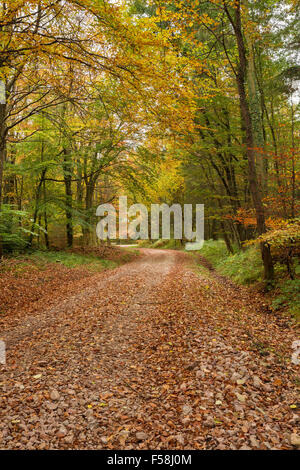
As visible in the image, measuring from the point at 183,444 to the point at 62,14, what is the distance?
7398mm

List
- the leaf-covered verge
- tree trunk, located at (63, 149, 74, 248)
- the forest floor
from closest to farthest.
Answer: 1. the forest floor
2. the leaf-covered verge
3. tree trunk, located at (63, 149, 74, 248)

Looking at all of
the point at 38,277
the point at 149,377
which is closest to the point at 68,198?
the point at 38,277

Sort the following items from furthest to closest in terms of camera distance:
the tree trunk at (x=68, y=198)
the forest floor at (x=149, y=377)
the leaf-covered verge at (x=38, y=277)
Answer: the tree trunk at (x=68, y=198) < the leaf-covered verge at (x=38, y=277) < the forest floor at (x=149, y=377)

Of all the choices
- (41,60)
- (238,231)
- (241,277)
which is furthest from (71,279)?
(238,231)

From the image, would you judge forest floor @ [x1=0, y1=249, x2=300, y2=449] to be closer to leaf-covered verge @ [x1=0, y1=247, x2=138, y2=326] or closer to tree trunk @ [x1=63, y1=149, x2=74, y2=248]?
leaf-covered verge @ [x1=0, y1=247, x2=138, y2=326]

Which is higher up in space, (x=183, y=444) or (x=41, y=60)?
(x=41, y=60)

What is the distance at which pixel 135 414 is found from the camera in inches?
124

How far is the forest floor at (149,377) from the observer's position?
110 inches

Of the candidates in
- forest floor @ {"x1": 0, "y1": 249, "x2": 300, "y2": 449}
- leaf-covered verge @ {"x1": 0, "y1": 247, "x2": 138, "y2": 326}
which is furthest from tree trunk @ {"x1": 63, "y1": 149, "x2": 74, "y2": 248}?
forest floor @ {"x1": 0, "y1": 249, "x2": 300, "y2": 449}

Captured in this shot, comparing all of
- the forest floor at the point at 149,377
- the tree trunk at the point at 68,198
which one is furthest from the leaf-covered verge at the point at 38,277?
the tree trunk at the point at 68,198

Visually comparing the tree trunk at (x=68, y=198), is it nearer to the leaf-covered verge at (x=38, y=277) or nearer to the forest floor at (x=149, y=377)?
the leaf-covered verge at (x=38, y=277)

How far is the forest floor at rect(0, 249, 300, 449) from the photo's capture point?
281 centimetres
